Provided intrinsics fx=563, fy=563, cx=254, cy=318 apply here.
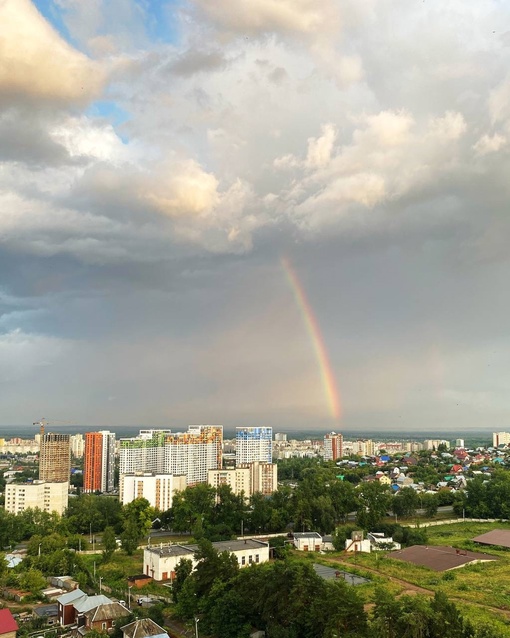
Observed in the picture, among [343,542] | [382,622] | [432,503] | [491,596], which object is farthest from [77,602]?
[432,503]

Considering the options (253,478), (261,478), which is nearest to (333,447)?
(261,478)

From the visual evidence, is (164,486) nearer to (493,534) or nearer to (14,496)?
(14,496)

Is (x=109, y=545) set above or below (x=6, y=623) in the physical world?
below

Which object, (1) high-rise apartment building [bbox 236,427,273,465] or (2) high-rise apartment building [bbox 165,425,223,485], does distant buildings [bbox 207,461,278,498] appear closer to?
(2) high-rise apartment building [bbox 165,425,223,485]

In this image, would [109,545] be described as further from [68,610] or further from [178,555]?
[68,610]

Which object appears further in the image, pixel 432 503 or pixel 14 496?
pixel 14 496

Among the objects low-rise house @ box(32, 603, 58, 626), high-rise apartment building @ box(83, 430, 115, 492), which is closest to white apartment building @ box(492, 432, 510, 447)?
high-rise apartment building @ box(83, 430, 115, 492)

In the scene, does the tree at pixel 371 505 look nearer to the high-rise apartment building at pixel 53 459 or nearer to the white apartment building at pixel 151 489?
the white apartment building at pixel 151 489
